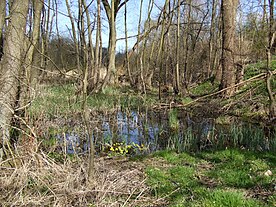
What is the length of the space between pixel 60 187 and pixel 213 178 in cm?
210

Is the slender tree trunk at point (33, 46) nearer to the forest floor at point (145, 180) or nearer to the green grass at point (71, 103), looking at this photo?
the forest floor at point (145, 180)

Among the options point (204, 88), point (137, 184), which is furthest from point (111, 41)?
point (137, 184)

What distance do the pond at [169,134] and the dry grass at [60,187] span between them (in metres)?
0.65

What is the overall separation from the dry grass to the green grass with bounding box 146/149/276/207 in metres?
0.31

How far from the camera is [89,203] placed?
3.12 metres

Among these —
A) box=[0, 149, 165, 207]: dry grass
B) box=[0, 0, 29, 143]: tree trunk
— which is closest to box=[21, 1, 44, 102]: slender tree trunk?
box=[0, 0, 29, 143]: tree trunk

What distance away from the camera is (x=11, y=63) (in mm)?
4164

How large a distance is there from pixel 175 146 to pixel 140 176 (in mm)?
2138

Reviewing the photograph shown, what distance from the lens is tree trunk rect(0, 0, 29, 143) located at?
3907 mm

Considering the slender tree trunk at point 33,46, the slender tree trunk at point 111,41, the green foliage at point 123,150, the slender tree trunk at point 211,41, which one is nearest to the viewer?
the slender tree trunk at point 33,46

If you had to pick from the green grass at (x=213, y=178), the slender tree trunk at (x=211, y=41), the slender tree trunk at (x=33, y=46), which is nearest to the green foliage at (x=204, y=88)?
the slender tree trunk at (x=211, y=41)

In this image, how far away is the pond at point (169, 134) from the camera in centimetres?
595

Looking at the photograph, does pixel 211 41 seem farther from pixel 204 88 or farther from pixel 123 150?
pixel 123 150

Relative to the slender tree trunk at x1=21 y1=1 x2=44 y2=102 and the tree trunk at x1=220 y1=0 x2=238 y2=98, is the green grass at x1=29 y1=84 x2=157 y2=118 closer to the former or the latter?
the slender tree trunk at x1=21 y1=1 x2=44 y2=102
